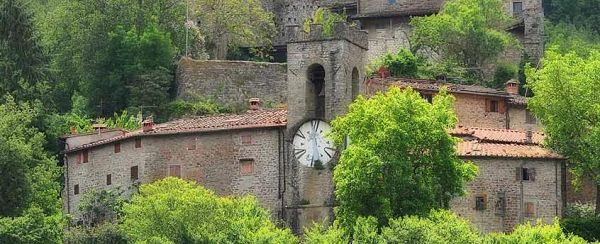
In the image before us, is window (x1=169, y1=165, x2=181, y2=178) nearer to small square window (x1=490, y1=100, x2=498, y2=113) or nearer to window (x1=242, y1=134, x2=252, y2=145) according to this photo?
window (x1=242, y1=134, x2=252, y2=145)

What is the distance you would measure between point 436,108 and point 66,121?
1026 inches

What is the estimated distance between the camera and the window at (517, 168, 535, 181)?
7519cm

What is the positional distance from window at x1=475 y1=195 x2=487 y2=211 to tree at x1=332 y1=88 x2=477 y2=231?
3126 millimetres

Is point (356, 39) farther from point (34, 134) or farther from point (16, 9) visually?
point (16, 9)

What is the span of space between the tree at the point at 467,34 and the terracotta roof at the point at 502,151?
62.8ft

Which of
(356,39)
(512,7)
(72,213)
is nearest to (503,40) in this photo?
(512,7)

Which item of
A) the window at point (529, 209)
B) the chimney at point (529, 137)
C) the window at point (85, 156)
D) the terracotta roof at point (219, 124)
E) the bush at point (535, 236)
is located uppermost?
the terracotta roof at point (219, 124)

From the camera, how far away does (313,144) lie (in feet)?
249

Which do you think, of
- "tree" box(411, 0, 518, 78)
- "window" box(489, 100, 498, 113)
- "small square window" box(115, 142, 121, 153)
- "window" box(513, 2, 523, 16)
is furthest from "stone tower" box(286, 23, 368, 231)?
"window" box(513, 2, 523, 16)

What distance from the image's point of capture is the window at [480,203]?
74.9 metres

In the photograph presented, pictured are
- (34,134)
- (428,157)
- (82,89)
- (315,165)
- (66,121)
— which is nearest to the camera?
(428,157)

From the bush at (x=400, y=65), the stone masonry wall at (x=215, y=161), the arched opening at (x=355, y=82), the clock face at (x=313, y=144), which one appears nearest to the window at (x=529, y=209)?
the clock face at (x=313, y=144)

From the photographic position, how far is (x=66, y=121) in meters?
91.8

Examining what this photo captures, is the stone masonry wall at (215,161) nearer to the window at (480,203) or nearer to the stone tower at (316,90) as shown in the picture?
the stone tower at (316,90)
